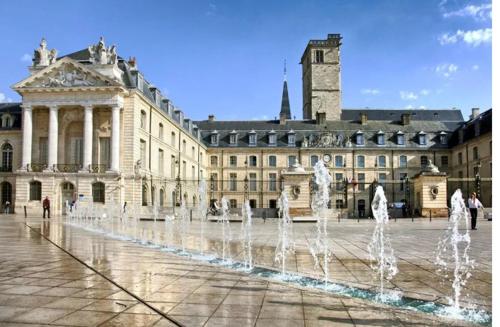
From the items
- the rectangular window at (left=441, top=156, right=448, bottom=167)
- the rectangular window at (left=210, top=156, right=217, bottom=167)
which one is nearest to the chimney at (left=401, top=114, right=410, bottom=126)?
the rectangular window at (left=441, top=156, right=448, bottom=167)

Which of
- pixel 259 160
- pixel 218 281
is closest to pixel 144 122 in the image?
pixel 259 160

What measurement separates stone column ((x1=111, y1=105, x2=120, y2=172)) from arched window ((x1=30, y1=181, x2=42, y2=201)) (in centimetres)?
673

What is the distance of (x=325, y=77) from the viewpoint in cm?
7556

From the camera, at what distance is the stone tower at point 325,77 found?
74562 mm

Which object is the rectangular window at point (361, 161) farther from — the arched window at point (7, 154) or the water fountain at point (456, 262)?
the water fountain at point (456, 262)

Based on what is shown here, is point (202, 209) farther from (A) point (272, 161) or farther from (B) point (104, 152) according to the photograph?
(A) point (272, 161)

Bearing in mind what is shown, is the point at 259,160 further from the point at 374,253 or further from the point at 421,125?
the point at 374,253

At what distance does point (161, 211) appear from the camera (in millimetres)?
38719

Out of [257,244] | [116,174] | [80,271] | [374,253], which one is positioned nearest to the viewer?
[80,271]

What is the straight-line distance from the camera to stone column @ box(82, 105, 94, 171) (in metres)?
39.3

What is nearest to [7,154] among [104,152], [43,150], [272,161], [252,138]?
[43,150]

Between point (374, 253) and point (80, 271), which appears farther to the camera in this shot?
point (374, 253)

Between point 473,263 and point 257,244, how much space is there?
5972mm

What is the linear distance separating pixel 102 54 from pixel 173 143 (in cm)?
1379
